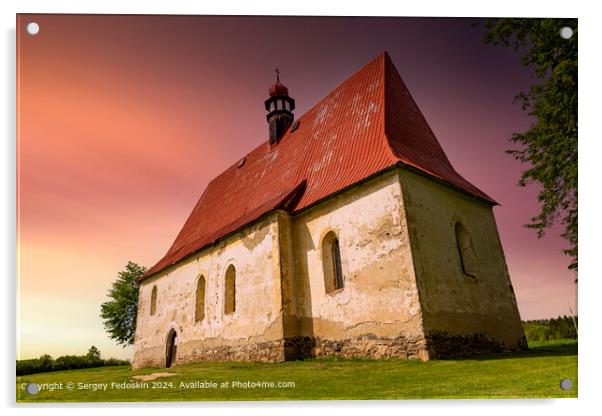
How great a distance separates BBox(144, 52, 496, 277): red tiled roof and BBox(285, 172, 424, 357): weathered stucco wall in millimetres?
607

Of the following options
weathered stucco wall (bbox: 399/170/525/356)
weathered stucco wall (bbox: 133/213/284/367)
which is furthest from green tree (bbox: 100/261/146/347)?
weathered stucco wall (bbox: 399/170/525/356)

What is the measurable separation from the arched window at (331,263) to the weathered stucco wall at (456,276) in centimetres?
216

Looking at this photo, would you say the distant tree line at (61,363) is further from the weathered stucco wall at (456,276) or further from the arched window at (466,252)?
the arched window at (466,252)

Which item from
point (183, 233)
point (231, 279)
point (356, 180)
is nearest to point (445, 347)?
point (356, 180)

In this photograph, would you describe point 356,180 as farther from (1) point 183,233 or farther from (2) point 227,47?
(1) point 183,233

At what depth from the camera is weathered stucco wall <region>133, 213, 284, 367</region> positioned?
1103 cm

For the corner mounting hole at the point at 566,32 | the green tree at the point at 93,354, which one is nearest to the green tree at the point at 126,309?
the green tree at the point at 93,354

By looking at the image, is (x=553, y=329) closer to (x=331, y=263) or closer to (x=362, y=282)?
(x=362, y=282)

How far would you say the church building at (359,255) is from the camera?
891cm

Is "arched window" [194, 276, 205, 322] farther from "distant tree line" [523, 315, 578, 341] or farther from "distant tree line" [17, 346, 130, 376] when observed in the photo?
"distant tree line" [523, 315, 578, 341]

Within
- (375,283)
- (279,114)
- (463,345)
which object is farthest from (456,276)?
(279,114)

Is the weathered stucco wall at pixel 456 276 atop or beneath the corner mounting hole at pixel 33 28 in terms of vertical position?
beneath

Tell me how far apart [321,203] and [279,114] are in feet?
23.9

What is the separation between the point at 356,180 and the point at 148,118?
4684mm
